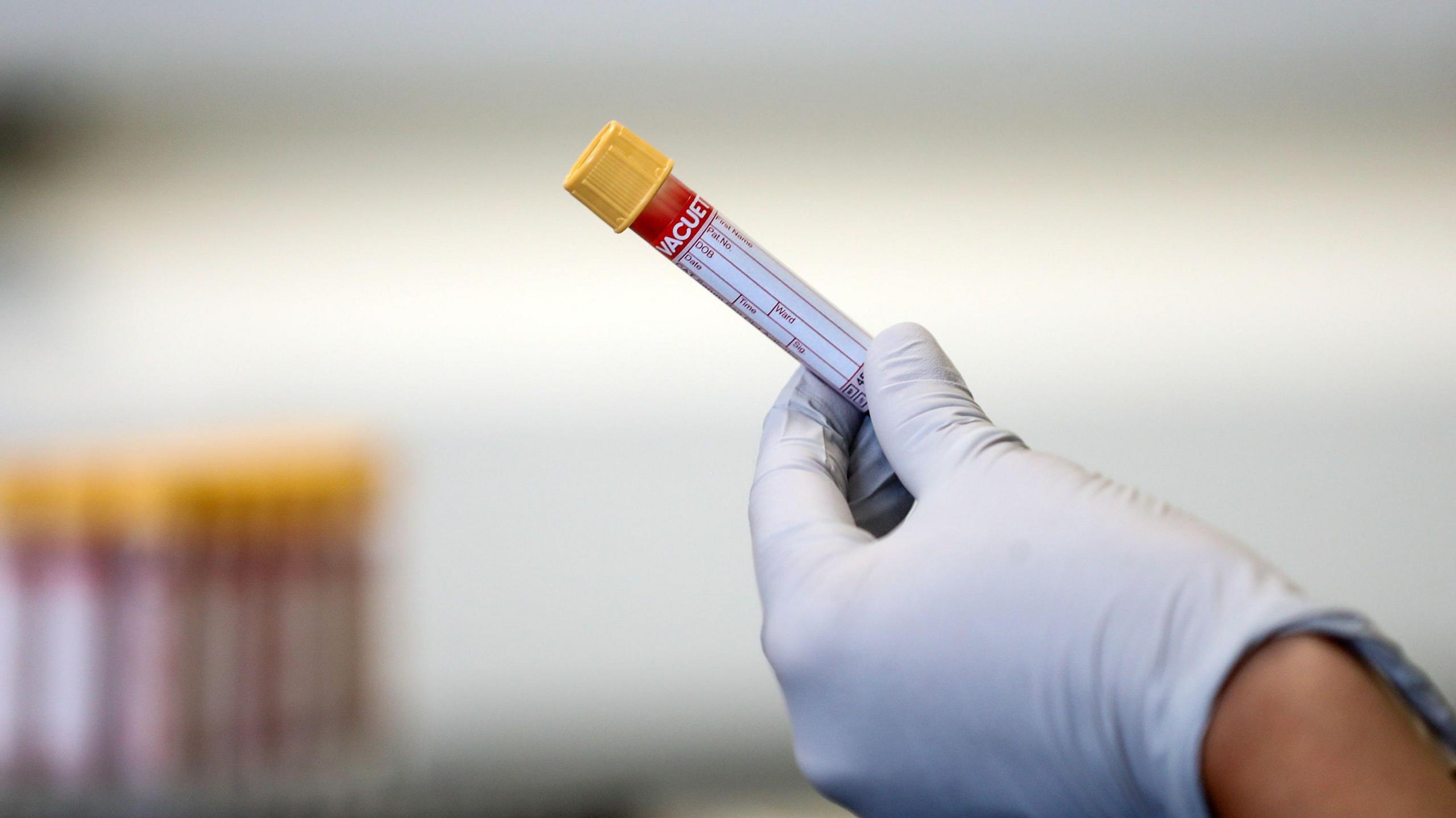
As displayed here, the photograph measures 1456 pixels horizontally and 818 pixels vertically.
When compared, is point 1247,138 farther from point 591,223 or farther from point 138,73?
point 138,73

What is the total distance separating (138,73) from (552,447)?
2.89 feet

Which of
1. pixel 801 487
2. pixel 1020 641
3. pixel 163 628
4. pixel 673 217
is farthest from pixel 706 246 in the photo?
pixel 163 628

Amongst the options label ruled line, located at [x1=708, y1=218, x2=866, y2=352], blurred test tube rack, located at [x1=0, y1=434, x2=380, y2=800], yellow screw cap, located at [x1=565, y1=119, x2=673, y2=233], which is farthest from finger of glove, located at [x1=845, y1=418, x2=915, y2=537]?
blurred test tube rack, located at [x1=0, y1=434, x2=380, y2=800]

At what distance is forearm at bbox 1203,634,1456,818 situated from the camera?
33 centimetres

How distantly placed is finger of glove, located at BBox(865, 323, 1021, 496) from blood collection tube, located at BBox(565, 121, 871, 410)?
0.08ft

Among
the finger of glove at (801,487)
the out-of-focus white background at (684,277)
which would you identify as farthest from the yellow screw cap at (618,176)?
the out-of-focus white background at (684,277)

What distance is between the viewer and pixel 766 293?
1.81 feet

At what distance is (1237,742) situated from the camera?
1.13 feet

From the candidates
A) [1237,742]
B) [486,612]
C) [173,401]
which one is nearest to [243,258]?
[173,401]

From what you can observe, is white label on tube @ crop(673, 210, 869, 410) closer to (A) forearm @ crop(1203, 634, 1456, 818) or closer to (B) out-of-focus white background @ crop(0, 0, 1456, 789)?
(A) forearm @ crop(1203, 634, 1456, 818)

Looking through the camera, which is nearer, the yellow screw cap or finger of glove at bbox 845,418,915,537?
the yellow screw cap

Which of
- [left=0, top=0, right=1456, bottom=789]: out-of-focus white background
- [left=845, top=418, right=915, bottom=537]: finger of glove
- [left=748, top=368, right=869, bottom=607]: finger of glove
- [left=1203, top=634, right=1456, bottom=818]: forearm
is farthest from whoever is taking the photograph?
[left=0, top=0, right=1456, bottom=789]: out-of-focus white background

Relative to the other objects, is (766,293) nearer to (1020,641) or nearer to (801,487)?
(801,487)

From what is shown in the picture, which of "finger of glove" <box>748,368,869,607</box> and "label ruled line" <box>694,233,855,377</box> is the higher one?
"label ruled line" <box>694,233,855,377</box>
